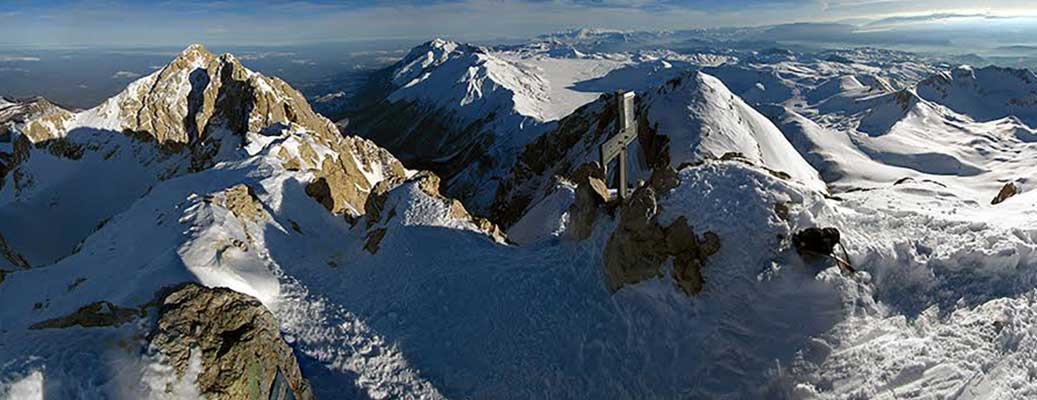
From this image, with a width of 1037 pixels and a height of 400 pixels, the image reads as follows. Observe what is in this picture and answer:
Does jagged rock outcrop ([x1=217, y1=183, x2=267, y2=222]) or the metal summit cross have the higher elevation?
the metal summit cross

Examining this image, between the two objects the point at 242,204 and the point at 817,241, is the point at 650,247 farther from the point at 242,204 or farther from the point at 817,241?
the point at 242,204

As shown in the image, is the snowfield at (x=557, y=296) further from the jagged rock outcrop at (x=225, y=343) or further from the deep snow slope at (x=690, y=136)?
the deep snow slope at (x=690, y=136)

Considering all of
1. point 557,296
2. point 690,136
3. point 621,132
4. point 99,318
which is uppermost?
point 621,132

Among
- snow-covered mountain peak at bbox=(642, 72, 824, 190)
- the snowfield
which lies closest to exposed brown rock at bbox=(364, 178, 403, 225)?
the snowfield

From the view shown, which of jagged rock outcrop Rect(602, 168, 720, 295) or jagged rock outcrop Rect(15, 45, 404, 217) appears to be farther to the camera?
jagged rock outcrop Rect(15, 45, 404, 217)

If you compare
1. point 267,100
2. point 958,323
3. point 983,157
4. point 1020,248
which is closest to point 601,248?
point 958,323

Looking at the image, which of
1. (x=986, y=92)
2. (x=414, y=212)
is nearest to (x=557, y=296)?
(x=414, y=212)

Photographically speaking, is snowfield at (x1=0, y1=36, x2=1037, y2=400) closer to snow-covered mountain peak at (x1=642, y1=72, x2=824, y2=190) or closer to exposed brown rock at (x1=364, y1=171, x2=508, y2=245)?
exposed brown rock at (x1=364, y1=171, x2=508, y2=245)

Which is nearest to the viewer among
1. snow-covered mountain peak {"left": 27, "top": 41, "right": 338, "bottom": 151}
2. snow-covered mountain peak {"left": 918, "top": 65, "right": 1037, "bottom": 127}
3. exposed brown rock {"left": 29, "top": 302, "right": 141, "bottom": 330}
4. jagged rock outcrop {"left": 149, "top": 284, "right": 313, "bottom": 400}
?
jagged rock outcrop {"left": 149, "top": 284, "right": 313, "bottom": 400}
